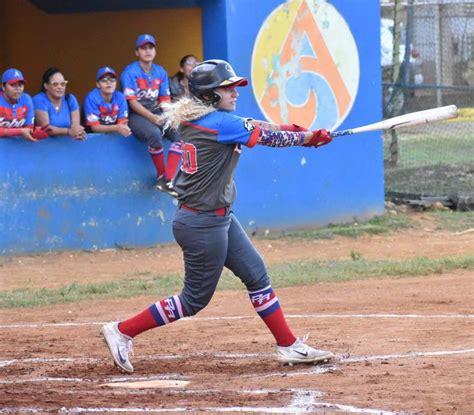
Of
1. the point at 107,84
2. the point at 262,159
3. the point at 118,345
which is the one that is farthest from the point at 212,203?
the point at 262,159

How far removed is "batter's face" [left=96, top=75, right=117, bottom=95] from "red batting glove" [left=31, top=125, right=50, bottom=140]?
0.83 metres

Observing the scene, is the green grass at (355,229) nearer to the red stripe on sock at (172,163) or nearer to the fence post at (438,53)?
the red stripe on sock at (172,163)

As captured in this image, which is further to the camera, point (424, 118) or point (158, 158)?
point (158, 158)

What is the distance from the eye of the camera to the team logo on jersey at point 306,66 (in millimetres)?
14398

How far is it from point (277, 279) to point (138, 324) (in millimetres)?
4271

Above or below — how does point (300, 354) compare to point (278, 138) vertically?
below

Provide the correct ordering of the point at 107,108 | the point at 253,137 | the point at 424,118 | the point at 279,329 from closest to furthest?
the point at 253,137 < the point at 279,329 < the point at 424,118 < the point at 107,108

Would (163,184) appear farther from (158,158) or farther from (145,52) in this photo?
(145,52)

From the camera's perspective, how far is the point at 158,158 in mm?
13547

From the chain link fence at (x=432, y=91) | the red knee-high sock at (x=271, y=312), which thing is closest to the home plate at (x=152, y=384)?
the red knee-high sock at (x=271, y=312)

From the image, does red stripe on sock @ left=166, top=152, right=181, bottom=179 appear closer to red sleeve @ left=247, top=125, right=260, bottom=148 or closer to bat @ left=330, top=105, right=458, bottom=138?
bat @ left=330, top=105, right=458, bottom=138

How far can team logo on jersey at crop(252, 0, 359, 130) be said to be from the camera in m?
14.4

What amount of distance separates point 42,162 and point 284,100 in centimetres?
340

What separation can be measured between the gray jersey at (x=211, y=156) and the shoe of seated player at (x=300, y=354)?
41.2 inches
